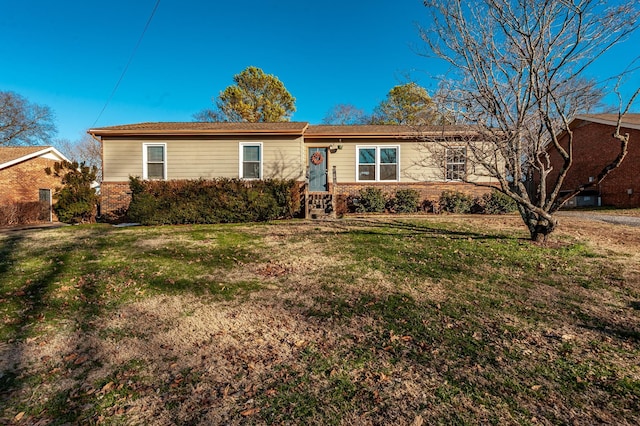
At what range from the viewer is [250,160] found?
12484mm

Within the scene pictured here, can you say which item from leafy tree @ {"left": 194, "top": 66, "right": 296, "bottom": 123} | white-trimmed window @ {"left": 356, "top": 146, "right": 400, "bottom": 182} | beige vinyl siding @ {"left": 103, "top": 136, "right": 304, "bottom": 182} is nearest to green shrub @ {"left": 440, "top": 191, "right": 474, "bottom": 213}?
white-trimmed window @ {"left": 356, "top": 146, "right": 400, "bottom": 182}

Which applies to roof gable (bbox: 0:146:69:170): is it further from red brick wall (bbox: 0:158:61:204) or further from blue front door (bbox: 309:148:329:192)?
blue front door (bbox: 309:148:329:192)

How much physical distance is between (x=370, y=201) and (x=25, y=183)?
51.9 ft

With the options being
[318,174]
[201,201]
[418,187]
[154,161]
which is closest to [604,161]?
[418,187]

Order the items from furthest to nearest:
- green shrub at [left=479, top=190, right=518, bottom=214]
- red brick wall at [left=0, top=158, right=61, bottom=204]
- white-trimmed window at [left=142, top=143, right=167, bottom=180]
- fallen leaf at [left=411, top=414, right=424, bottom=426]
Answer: red brick wall at [left=0, top=158, right=61, bottom=204]
white-trimmed window at [left=142, top=143, right=167, bottom=180]
green shrub at [left=479, top=190, right=518, bottom=214]
fallen leaf at [left=411, top=414, right=424, bottom=426]

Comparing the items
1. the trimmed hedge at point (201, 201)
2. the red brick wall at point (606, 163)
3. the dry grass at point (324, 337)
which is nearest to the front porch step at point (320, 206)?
the trimmed hedge at point (201, 201)

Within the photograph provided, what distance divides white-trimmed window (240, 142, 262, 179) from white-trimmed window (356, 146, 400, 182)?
391 cm

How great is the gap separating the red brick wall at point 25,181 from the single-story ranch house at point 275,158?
5863 mm

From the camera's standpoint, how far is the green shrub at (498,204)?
38.8 feet

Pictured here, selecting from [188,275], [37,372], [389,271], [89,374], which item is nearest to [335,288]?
[389,271]

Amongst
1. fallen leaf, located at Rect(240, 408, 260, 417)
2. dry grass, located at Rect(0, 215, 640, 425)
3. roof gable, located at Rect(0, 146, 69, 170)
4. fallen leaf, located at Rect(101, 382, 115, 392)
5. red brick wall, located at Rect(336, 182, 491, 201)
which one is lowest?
fallen leaf, located at Rect(240, 408, 260, 417)

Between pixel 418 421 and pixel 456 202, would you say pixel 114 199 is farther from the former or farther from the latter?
pixel 418 421

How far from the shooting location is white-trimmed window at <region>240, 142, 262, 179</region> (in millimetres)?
12430

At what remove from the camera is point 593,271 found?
4.75 m
